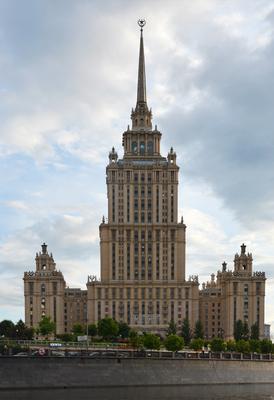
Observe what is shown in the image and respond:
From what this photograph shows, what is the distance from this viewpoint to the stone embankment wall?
12206cm

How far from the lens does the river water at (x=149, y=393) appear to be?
111 m

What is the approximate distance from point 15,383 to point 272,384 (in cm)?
5318

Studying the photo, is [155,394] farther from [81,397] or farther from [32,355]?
[32,355]

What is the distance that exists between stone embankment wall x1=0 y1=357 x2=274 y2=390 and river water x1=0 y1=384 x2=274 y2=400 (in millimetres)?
2233

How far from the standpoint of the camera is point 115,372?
427 ft

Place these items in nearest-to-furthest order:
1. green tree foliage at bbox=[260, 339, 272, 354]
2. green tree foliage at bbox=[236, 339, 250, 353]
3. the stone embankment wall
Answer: the stone embankment wall
green tree foliage at bbox=[236, 339, 250, 353]
green tree foliage at bbox=[260, 339, 272, 354]

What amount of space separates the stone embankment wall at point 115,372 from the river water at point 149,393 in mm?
2233

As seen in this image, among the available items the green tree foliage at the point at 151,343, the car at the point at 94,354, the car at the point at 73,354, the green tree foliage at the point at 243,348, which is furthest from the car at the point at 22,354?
the green tree foliage at the point at 243,348

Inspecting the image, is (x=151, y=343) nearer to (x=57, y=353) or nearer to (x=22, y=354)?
(x=57, y=353)

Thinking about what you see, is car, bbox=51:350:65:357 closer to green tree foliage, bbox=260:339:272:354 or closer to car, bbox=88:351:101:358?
car, bbox=88:351:101:358

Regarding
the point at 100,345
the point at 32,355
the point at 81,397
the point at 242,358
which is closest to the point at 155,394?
the point at 81,397

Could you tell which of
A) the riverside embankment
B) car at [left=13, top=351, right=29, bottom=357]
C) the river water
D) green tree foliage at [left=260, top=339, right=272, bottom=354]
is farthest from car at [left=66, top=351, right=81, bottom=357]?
green tree foliage at [left=260, top=339, right=272, bottom=354]

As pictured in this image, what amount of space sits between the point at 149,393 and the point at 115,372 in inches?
466

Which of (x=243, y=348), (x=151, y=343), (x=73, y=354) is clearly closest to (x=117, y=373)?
(x=73, y=354)
